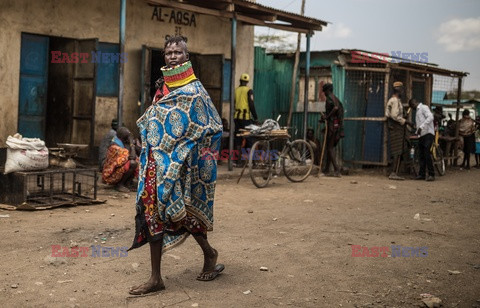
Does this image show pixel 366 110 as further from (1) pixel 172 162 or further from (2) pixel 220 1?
(1) pixel 172 162

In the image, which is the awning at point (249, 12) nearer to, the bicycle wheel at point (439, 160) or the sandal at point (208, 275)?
the bicycle wheel at point (439, 160)

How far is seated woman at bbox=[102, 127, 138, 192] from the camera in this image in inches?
324

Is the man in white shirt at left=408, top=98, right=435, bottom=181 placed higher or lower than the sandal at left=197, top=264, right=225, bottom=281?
higher

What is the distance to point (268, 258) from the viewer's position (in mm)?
5113

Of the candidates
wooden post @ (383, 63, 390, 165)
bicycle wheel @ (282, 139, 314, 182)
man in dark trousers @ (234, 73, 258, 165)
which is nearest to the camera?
bicycle wheel @ (282, 139, 314, 182)

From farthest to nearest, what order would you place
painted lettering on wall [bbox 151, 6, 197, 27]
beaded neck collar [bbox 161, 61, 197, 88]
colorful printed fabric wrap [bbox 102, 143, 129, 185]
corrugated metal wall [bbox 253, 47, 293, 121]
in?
corrugated metal wall [bbox 253, 47, 293, 121]
painted lettering on wall [bbox 151, 6, 197, 27]
colorful printed fabric wrap [bbox 102, 143, 129, 185]
beaded neck collar [bbox 161, 61, 197, 88]

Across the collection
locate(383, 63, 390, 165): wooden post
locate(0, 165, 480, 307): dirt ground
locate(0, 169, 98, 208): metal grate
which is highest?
locate(383, 63, 390, 165): wooden post

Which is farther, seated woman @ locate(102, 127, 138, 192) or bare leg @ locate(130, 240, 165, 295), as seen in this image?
seated woman @ locate(102, 127, 138, 192)

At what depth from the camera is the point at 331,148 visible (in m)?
12.3

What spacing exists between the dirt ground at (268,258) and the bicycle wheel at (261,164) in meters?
1.15

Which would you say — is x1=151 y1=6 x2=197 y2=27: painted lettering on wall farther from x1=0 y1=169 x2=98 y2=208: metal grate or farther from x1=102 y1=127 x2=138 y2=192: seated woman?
x1=0 y1=169 x2=98 y2=208: metal grate

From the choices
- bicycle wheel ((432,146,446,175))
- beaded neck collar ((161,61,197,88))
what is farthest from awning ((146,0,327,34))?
beaded neck collar ((161,61,197,88))

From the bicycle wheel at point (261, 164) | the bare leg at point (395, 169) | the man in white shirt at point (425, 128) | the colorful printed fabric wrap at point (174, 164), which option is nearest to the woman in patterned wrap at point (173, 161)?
the colorful printed fabric wrap at point (174, 164)

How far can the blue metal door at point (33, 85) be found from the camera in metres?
9.52
